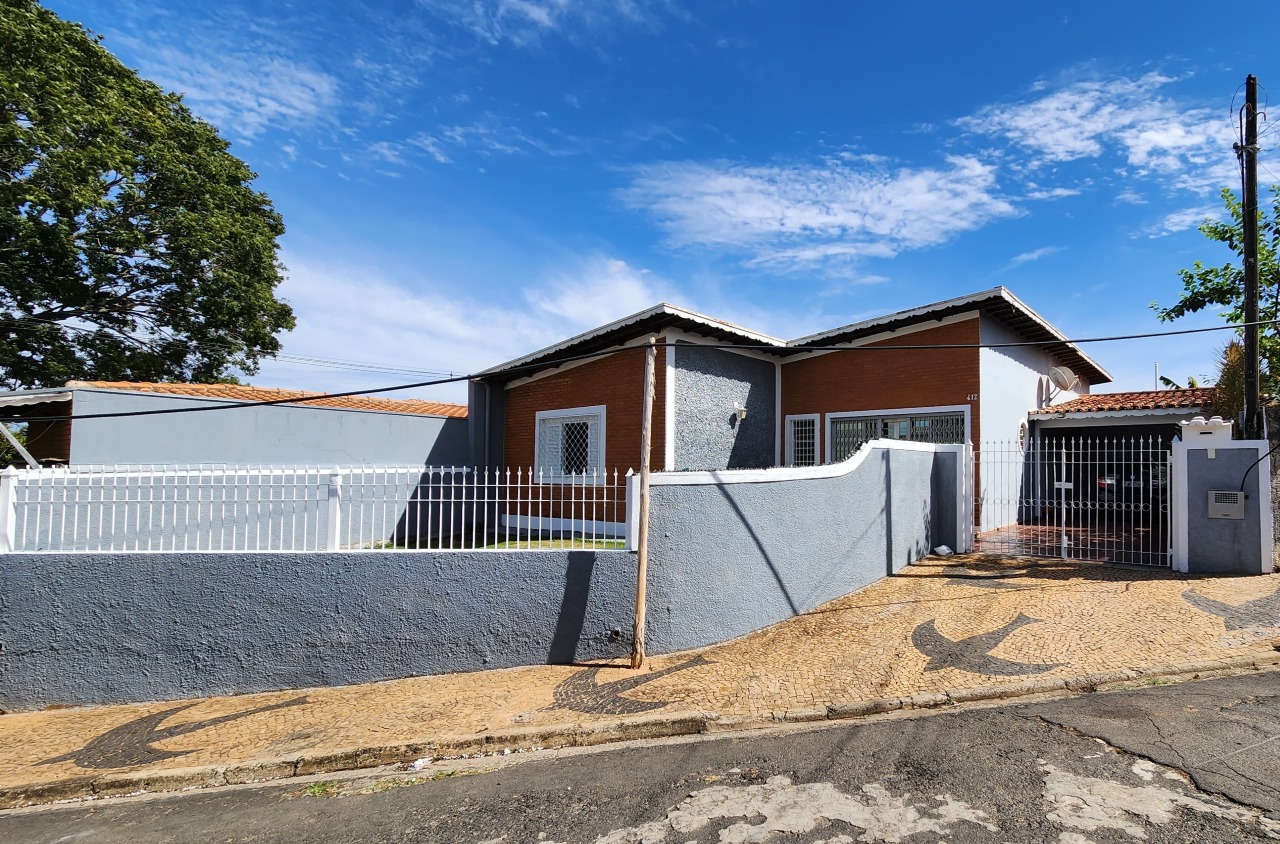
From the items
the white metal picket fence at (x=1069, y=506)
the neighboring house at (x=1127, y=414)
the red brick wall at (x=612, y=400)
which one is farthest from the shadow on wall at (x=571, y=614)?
the neighboring house at (x=1127, y=414)

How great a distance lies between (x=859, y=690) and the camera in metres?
4.82

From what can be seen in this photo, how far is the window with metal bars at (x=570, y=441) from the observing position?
10.7m

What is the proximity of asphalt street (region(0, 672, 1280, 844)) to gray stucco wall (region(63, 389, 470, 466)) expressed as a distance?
746 centimetres

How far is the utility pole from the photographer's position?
24.2ft

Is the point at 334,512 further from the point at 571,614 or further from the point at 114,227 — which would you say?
the point at 114,227

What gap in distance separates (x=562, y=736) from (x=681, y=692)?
1.08m

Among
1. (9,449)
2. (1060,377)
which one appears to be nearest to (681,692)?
(1060,377)

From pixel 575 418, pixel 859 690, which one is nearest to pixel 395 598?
pixel 859 690

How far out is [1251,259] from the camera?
25.0ft

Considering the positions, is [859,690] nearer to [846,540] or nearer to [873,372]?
[846,540]

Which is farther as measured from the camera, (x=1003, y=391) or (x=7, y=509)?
(x=1003, y=391)

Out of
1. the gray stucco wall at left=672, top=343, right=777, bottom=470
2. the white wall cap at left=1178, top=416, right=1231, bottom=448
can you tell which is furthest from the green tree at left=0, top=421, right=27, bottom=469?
the white wall cap at left=1178, top=416, right=1231, bottom=448

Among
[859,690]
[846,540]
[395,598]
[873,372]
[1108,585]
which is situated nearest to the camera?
[859,690]

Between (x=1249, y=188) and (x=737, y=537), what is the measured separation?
7.85 meters
